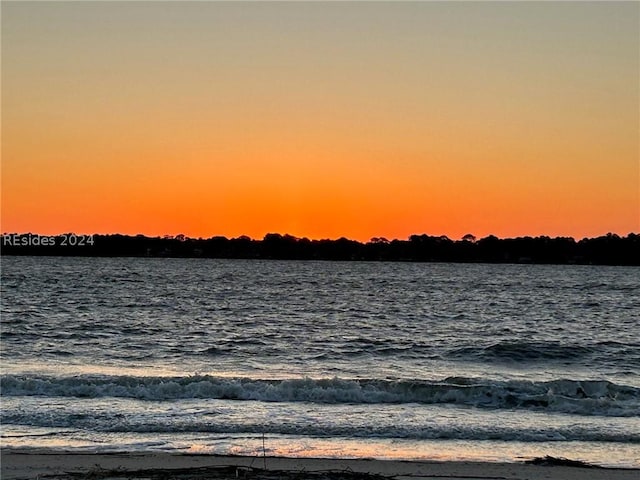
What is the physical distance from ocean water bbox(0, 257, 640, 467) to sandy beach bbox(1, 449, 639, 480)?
642 mm

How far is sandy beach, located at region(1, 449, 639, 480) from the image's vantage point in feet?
32.4

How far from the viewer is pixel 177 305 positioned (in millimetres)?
47188

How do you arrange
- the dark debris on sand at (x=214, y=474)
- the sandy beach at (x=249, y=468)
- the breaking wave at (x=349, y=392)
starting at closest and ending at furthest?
1. the dark debris on sand at (x=214, y=474)
2. the sandy beach at (x=249, y=468)
3. the breaking wave at (x=349, y=392)

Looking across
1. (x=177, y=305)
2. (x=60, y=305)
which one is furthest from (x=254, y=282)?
(x=60, y=305)

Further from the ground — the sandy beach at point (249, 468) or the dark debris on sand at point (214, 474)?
the dark debris on sand at point (214, 474)

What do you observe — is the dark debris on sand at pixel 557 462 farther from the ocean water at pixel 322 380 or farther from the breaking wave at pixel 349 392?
the breaking wave at pixel 349 392

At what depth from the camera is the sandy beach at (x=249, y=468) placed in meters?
9.89

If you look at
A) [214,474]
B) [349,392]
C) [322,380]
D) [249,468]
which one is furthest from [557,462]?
[322,380]

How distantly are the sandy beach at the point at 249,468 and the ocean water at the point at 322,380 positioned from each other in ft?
2.11

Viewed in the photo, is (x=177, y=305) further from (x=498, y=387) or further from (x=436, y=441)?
(x=436, y=441)

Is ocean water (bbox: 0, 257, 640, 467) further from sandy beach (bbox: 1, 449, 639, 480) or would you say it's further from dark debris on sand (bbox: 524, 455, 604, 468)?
sandy beach (bbox: 1, 449, 639, 480)

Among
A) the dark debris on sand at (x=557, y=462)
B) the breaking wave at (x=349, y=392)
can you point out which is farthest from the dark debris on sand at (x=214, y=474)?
the breaking wave at (x=349, y=392)

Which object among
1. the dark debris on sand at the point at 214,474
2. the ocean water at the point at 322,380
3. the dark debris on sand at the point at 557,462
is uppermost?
the dark debris on sand at the point at 214,474

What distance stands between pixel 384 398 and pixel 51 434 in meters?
7.42
